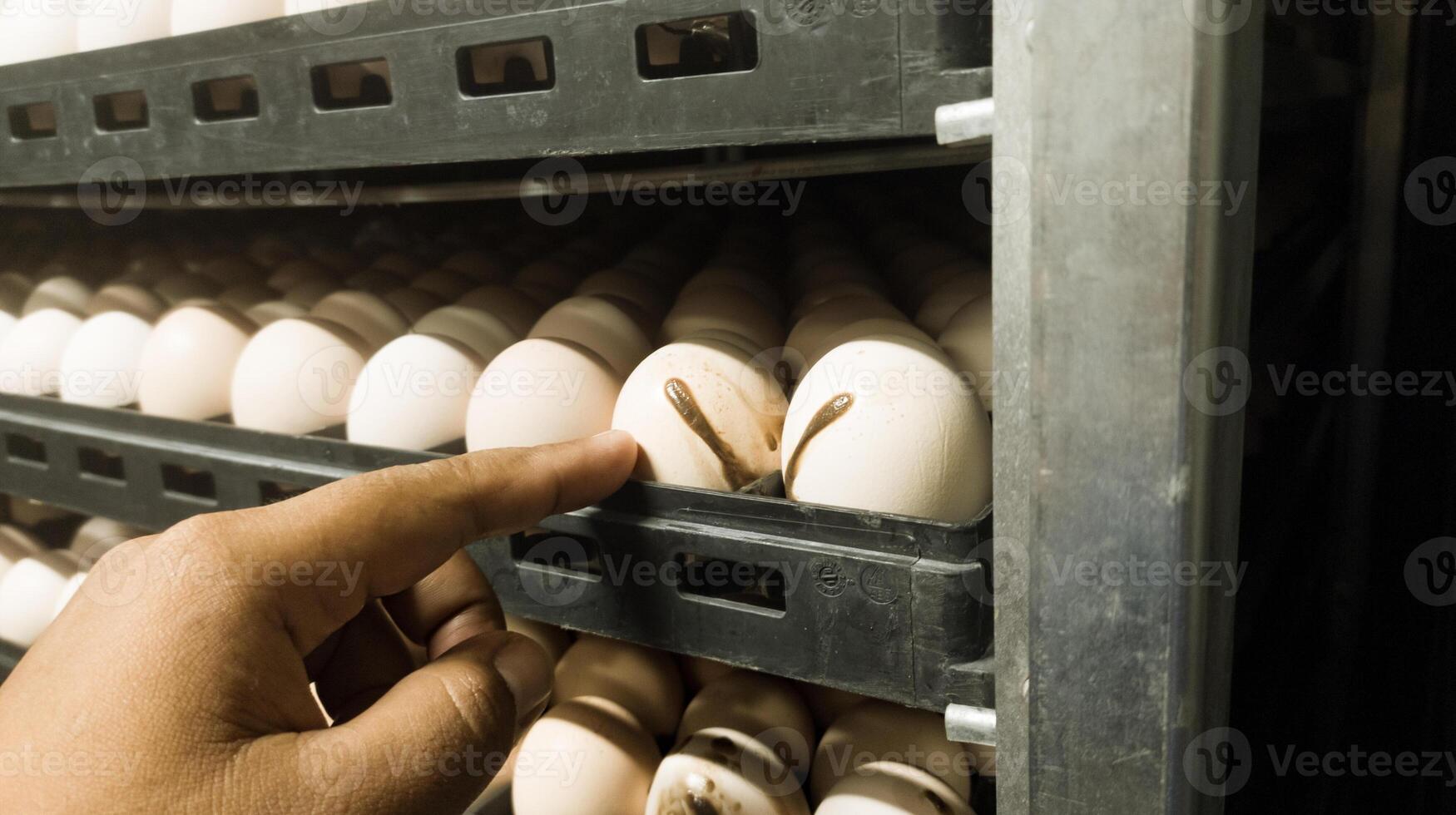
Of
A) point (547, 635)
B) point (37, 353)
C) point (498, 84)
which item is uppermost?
Answer: point (498, 84)

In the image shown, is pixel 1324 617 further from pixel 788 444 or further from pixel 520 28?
pixel 520 28

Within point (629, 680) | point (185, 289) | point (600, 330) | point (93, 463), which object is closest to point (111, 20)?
point (185, 289)

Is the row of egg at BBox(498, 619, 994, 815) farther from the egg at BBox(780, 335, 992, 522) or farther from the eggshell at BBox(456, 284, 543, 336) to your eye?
the eggshell at BBox(456, 284, 543, 336)

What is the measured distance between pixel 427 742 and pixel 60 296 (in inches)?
43.4

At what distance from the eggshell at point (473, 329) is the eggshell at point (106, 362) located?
38 cm

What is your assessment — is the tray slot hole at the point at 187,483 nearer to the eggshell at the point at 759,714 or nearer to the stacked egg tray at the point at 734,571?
the stacked egg tray at the point at 734,571

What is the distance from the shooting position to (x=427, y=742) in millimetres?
602

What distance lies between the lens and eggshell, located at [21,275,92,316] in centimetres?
133

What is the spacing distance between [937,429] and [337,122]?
52 centimetres

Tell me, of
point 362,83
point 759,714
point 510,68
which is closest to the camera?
point 759,714

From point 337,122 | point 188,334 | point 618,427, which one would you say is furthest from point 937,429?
point 188,334

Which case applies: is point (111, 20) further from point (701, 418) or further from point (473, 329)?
point (701, 418)

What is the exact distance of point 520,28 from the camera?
A: 0.67 m

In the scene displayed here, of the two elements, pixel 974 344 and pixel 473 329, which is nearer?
pixel 974 344
